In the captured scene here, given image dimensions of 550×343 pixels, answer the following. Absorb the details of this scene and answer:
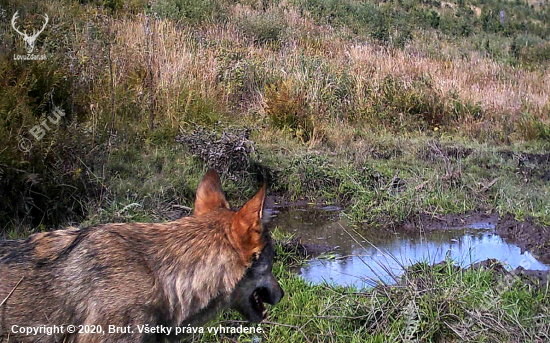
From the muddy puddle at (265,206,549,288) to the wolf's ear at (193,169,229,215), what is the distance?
2.32 m

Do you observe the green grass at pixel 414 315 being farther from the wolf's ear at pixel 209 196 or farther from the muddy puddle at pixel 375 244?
the wolf's ear at pixel 209 196

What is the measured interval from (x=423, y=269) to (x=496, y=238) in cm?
288

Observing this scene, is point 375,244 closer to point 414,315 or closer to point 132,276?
point 414,315

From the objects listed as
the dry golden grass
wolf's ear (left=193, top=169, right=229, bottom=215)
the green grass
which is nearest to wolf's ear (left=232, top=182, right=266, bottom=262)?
wolf's ear (left=193, top=169, right=229, bottom=215)

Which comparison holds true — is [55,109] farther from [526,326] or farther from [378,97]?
[378,97]

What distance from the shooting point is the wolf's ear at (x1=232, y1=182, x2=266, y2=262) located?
2959 mm

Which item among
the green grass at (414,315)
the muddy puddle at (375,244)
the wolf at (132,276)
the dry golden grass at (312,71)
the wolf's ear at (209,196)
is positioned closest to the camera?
the wolf at (132,276)

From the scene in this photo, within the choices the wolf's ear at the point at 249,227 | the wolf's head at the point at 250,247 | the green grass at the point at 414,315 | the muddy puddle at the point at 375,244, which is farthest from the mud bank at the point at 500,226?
the wolf's ear at the point at 249,227

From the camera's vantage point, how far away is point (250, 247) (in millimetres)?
3068

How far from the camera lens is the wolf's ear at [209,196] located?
11.1ft

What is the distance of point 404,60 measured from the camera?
51.5ft

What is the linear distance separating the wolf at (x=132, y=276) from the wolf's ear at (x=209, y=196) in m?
0.10

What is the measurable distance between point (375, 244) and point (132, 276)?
15.0 feet

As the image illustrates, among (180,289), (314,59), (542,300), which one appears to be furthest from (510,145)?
(180,289)
